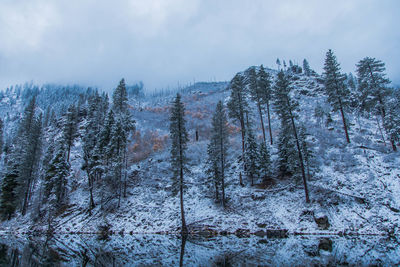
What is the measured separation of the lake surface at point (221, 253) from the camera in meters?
12.5

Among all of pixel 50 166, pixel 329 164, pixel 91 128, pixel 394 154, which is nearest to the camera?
pixel 394 154

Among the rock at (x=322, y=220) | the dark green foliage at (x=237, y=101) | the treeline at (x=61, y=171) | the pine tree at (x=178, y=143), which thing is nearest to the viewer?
the rock at (x=322, y=220)

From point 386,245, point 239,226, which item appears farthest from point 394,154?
point 239,226

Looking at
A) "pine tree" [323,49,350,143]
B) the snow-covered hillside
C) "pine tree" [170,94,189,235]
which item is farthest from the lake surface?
"pine tree" [323,49,350,143]

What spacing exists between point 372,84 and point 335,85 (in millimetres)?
4645

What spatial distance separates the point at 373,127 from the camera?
39625 mm

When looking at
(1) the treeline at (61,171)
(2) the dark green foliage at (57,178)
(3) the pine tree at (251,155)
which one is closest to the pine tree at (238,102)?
(3) the pine tree at (251,155)

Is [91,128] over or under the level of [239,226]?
over

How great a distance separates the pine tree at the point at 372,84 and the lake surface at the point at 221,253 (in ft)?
75.2

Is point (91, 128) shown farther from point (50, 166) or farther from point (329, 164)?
point (329, 164)

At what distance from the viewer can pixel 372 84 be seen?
30328 millimetres

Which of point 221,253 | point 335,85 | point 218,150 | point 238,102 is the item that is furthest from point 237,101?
point 221,253

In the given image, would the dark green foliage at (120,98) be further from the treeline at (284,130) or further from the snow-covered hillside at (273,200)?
the treeline at (284,130)

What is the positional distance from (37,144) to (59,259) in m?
28.7
